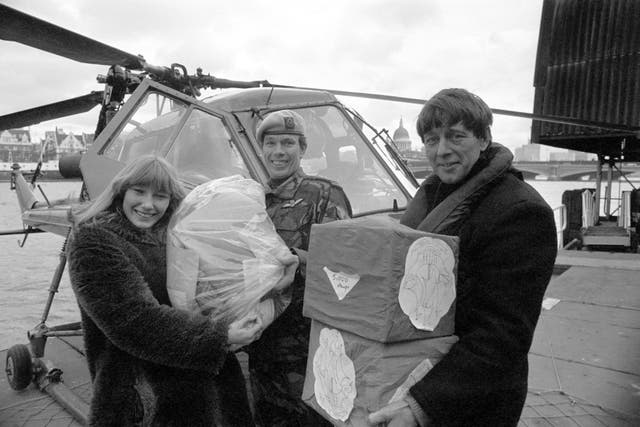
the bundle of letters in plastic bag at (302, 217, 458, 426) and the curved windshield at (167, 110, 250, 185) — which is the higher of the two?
the curved windshield at (167, 110, 250, 185)

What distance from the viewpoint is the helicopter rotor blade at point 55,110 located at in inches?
207

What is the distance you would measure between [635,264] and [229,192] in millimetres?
9289

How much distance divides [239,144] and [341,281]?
2.61 metres

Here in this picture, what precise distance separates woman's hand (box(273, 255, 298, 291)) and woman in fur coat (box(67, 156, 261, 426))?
18 centimetres

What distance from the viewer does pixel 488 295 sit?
1.37 metres

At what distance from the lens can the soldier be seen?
2307mm

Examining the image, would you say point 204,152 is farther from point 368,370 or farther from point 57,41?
point 368,370

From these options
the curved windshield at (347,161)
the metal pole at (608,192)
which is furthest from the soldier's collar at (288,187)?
the metal pole at (608,192)

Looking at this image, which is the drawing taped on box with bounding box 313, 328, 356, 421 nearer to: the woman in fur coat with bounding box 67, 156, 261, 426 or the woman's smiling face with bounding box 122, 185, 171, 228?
the woman in fur coat with bounding box 67, 156, 261, 426

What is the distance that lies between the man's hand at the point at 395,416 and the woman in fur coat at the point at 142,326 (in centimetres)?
70

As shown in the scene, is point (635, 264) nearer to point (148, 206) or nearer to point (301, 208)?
point (301, 208)

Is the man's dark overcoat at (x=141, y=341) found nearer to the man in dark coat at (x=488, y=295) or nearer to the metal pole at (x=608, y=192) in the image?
the man in dark coat at (x=488, y=295)

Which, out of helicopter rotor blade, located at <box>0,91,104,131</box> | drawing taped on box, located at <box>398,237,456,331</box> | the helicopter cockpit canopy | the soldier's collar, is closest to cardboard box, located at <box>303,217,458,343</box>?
drawing taped on box, located at <box>398,237,456,331</box>

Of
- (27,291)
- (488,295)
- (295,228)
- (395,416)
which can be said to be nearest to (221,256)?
(295,228)
